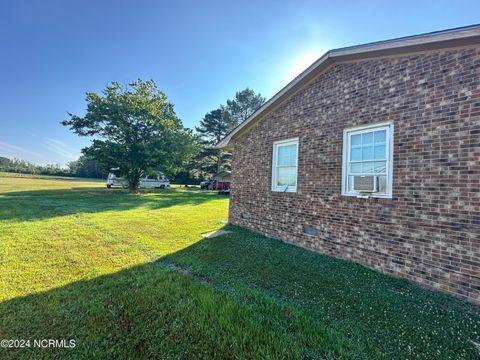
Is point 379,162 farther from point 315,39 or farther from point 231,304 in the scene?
point 315,39

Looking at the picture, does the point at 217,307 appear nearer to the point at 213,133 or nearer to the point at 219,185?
the point at 219,185

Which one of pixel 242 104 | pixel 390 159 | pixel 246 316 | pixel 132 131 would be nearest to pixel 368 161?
pixel 390 159

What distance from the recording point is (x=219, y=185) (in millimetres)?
28922

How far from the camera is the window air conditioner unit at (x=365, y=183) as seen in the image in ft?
14.4

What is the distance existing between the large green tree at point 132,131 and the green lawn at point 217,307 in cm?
1584

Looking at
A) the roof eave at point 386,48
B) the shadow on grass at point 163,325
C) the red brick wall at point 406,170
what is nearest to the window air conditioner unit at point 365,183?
the red brick wall at point 406,170

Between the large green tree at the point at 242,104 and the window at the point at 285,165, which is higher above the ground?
the large green tree at the point at 242,104

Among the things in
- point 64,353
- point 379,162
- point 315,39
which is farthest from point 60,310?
point 315,39

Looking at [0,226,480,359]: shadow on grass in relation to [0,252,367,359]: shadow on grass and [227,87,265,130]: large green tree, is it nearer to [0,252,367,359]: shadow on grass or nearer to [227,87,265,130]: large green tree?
[0,252,367,359]: shadow on grass

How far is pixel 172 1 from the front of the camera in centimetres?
805

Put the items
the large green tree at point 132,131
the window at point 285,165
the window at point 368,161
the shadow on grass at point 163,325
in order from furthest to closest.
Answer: the large green tree at point 132,131, the window at point 285,165, the window at point 368,161, the shadow on grass at point 163,325

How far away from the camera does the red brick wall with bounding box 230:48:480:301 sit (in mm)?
3381

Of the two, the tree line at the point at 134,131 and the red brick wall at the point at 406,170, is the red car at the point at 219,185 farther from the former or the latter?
the red brick wall at the point at 406,170

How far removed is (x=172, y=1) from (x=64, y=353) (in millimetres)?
10199
